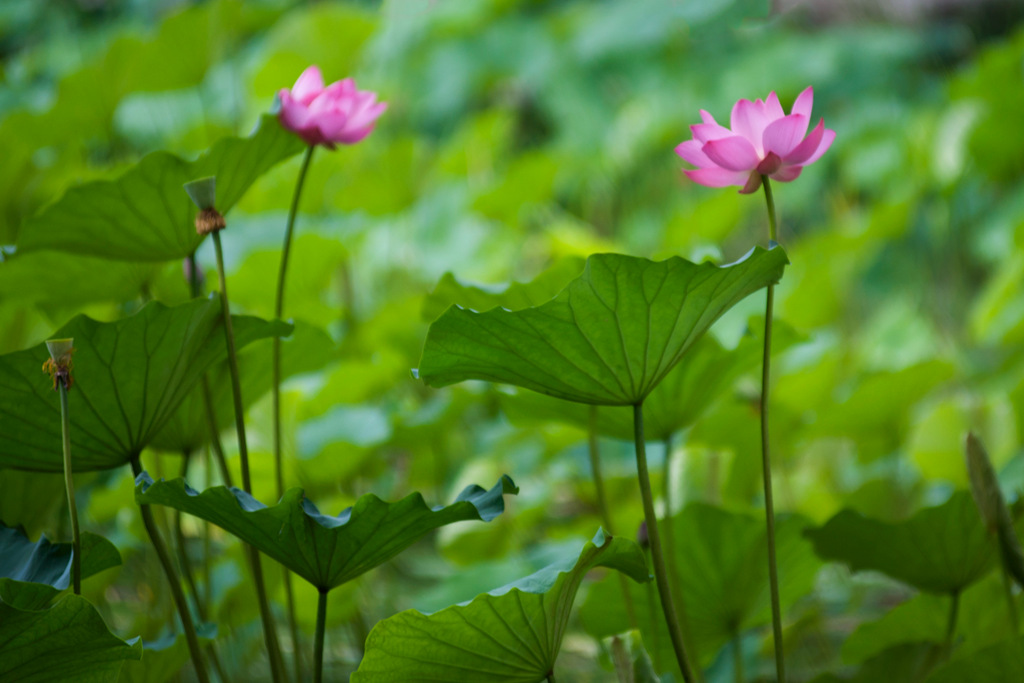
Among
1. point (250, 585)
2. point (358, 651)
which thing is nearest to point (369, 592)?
point (358, 651)

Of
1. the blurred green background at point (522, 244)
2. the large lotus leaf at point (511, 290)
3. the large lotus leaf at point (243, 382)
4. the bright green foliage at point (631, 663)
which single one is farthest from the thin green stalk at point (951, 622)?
the large lotus leaf at point (243, 382)

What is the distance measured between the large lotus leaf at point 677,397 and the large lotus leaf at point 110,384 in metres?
0.20

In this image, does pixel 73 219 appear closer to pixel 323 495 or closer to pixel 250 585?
pixel 250 585

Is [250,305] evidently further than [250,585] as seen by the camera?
Yes

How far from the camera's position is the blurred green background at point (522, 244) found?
2.69 feet

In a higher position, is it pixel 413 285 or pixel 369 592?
pixel 413 285

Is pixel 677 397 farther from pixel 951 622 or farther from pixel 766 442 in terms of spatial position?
pixel 951 622

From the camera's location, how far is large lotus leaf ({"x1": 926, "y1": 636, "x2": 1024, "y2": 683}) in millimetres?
469

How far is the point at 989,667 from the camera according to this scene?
48 cm

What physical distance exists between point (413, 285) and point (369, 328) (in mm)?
504

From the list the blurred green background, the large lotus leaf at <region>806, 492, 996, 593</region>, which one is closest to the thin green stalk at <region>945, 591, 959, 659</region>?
the large lotus leaf at <region>806, 492, 996, 593</region>

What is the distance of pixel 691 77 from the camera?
2891 millimetres

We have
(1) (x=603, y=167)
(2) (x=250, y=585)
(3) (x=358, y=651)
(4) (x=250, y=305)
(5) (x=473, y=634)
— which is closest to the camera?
(5) (x=473, y=634)

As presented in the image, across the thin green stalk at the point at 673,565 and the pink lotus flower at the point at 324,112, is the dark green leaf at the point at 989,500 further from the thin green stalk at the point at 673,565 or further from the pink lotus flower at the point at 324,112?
the pink lotus flower at the point at 324,112
